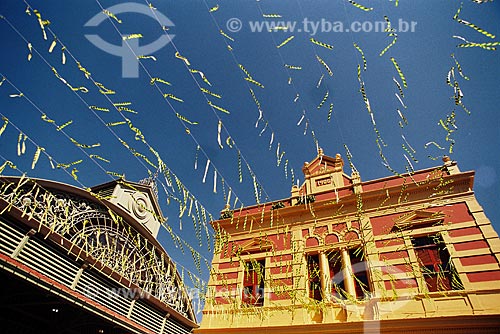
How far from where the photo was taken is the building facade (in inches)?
261

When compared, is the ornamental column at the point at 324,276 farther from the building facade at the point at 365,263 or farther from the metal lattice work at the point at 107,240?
the metal lattice work at the point at 107,240

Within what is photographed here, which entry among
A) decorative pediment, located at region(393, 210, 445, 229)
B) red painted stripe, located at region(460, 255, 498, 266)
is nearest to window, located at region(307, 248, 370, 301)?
decorative pediment, located at region(393, 210, 445, 229)

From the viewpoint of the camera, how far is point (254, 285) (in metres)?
9.13

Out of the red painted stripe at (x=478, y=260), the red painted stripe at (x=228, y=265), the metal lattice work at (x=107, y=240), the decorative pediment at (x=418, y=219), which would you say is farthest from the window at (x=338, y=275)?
the metal lattice work at (x=107, y=240)

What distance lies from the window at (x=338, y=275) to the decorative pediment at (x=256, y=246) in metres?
1.63

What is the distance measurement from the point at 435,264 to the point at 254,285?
19.1 ft

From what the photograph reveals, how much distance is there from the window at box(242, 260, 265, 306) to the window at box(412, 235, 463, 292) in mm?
4997

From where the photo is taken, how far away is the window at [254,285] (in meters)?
8.75

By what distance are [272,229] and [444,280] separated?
555 cm

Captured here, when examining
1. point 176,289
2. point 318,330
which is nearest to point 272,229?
point 318,330

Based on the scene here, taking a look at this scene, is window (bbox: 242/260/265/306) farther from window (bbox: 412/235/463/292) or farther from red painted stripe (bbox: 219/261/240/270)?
window (bbox: 412/235/463/292)

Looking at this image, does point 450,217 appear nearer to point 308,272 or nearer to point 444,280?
point 444,280

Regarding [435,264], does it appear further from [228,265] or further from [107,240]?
[107,240]

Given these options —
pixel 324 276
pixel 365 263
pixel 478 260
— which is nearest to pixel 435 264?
pixel 478 260
